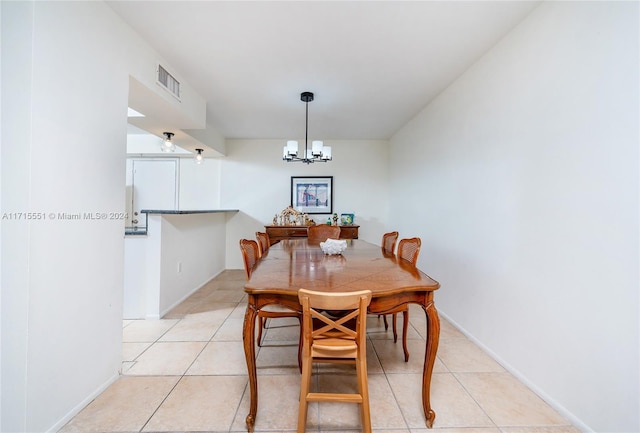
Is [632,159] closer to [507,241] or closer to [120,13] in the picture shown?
[507,241]

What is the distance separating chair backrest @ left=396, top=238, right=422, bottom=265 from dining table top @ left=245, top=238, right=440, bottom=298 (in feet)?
0.38

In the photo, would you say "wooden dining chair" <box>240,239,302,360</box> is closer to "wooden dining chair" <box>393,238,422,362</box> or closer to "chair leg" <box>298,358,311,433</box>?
"chair leg" <box>298,358,311,433</box>

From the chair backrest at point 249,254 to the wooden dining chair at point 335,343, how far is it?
2.13 ft

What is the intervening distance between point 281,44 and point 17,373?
2447 mm

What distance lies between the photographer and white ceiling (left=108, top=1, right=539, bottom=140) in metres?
1.65

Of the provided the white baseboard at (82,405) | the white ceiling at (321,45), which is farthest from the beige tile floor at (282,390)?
the white ceiling at (321,45)

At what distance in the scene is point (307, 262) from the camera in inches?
74.3

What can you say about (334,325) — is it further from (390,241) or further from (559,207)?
(390,241)

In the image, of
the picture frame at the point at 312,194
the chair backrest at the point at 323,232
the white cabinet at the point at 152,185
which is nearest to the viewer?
the chair backrest at the point at 323,232

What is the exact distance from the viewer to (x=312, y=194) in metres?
4.78

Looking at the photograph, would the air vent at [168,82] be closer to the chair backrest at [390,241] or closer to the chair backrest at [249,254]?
the chair backrest at [249,254]

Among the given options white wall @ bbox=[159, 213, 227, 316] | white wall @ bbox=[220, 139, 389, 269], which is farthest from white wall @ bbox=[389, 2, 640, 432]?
white wall @ bbox=[159, 213, 227, 316]

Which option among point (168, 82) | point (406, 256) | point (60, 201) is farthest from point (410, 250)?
point (168, 82)

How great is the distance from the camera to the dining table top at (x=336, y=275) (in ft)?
4.21
